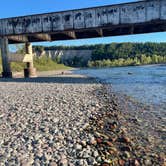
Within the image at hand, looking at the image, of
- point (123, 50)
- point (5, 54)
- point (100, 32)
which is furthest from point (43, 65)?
point (123, 50)

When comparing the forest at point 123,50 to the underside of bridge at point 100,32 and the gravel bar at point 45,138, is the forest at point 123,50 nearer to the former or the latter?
the underside of bridge at point 100,32

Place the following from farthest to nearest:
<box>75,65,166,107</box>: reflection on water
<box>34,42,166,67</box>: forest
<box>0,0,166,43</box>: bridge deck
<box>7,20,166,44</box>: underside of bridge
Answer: <box>34,42,166,67</box>: forest < <box>7,20,166,44</box>: underside of bridge < <box>0,0,166,43</box>: bridge deck < <box>75,65,166,107</box>: reflection on water

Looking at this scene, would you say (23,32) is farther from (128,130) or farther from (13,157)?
(13,157)

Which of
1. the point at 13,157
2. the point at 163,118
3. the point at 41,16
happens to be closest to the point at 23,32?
the point at 41,16

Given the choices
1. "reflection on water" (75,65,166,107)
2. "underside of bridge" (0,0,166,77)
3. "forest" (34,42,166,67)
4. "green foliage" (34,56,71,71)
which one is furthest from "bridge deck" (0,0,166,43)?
"forest" (34,42,166,67)

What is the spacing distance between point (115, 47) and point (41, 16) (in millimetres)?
167078

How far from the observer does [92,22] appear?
2691 cm

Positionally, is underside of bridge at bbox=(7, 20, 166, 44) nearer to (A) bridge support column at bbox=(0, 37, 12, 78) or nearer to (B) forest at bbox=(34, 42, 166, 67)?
(A) bridge support column at bbox=(0, 37, 12, 78)

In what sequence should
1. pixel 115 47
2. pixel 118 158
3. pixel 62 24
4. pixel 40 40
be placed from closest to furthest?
pixel 118 158
pixel 62 24
pixel 40 40
pixel 115 47

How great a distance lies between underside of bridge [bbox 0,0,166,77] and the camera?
24750mm

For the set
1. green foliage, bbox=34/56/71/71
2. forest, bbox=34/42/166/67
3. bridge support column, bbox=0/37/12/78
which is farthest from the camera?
forest, bbox=34/42/166/67

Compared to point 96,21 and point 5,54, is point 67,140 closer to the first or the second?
point 96,21

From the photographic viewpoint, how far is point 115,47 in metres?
194

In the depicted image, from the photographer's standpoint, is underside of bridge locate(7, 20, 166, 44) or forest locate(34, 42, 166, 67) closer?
underside of bridge locate(7, 20, 166, 44)
